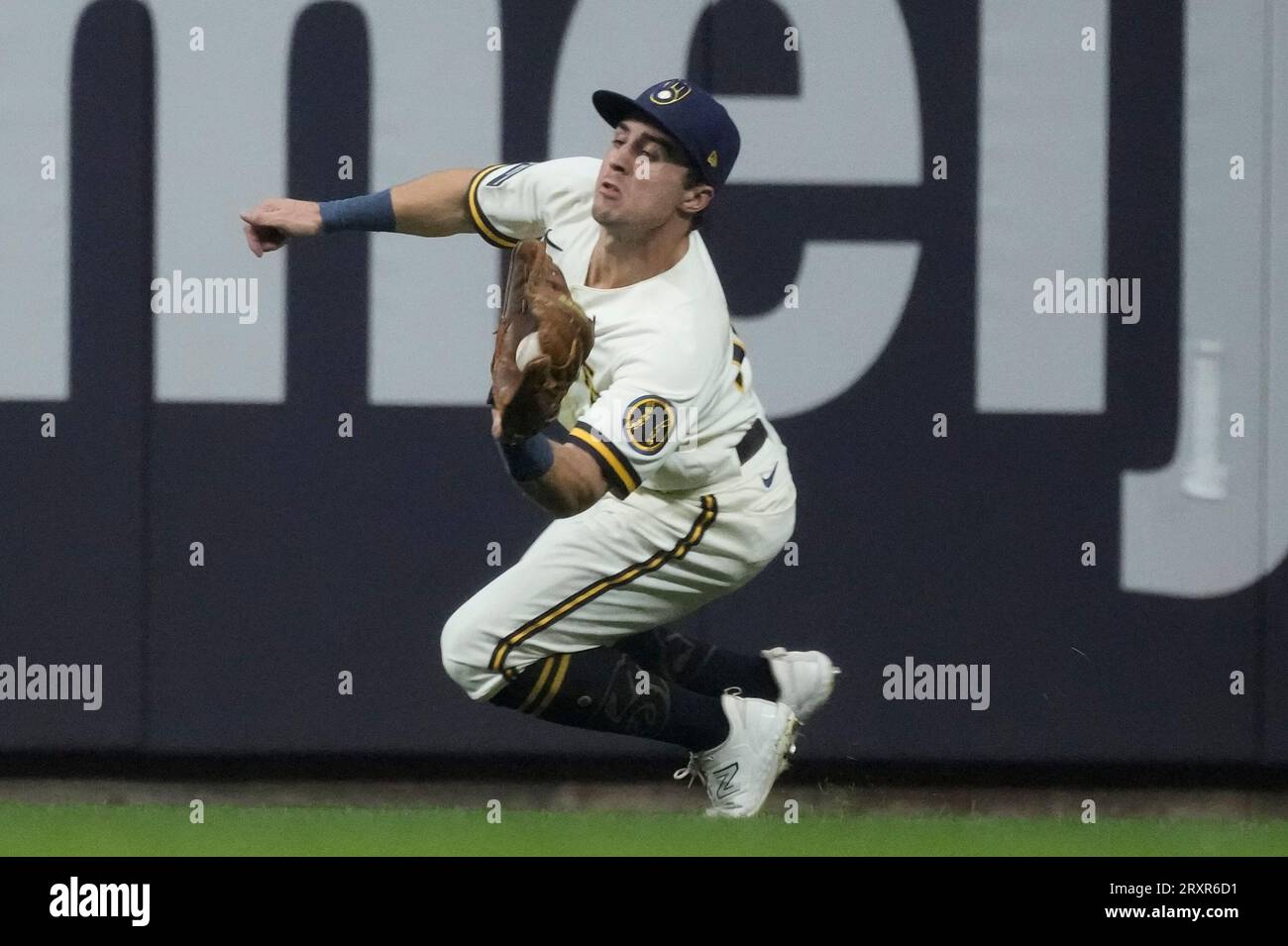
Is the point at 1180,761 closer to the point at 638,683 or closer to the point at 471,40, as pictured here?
the point at 638,683

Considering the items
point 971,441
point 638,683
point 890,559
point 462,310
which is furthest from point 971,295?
point 638,683

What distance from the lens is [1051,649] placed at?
577cm

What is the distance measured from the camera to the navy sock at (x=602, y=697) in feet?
14.7

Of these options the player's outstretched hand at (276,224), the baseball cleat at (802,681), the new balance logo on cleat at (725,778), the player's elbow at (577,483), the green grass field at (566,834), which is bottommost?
the green grass field at (566,834)

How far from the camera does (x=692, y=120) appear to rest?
174 inches

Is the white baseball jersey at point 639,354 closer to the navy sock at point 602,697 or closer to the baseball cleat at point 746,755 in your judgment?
the navy sock at point 602,697

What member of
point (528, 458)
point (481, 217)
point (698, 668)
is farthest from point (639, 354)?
point (698, 668)

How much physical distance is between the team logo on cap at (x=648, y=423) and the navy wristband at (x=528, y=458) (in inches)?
9.4

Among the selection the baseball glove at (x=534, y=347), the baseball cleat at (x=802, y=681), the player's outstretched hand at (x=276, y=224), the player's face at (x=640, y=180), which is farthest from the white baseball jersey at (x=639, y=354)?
the baseball cleat at (x=802, y=681)

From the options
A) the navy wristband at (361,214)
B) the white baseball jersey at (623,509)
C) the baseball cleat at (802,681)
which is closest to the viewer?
the white baseball jersey at (623,509)

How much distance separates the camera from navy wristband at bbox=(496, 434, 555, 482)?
12.4 ft

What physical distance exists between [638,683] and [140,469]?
1.89 meters

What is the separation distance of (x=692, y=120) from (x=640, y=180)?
17 cm

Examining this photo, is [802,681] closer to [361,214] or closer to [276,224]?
[361,214]
